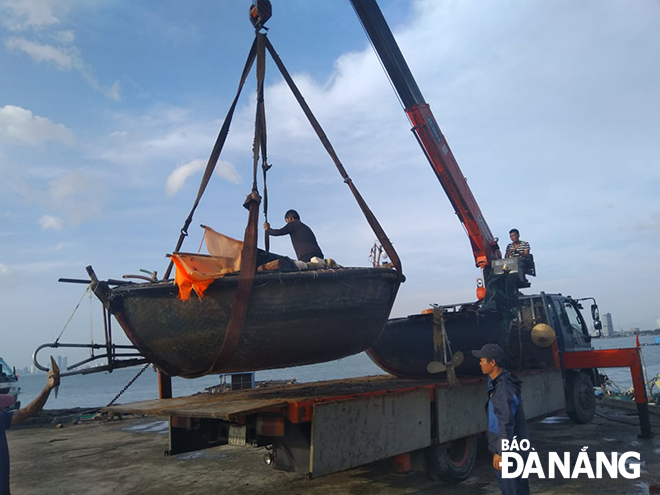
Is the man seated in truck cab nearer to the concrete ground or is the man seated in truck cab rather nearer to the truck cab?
the truck cab

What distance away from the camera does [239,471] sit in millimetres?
7086

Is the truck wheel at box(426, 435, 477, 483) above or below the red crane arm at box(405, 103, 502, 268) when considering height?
below

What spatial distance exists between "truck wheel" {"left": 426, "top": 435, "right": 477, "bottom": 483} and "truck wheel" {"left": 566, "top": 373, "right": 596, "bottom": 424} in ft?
11.9

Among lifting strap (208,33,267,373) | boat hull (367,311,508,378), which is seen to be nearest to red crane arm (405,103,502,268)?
boat hull (367,311,508,378)

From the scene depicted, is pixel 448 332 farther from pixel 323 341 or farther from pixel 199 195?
pixel 199 195

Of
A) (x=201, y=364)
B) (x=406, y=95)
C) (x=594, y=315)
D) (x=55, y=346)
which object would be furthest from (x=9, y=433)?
(x=594, y=315)

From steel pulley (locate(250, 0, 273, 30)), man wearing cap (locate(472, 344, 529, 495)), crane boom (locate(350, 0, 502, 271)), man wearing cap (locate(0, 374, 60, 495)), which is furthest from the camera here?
crane boom (locate(350, 0, 502, 271))

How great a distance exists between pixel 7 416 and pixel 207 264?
2.06 metres

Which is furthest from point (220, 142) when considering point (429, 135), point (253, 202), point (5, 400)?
point (429, 135)

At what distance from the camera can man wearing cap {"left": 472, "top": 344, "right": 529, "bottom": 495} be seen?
3.71m

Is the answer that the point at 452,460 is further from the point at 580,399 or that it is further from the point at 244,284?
the point at 580,399

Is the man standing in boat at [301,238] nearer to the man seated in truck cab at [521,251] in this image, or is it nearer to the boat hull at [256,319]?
the boat hull at [256,319]

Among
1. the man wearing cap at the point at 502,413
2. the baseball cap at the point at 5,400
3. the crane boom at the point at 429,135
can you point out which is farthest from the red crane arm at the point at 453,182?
the baseball cap at the point at 5,400

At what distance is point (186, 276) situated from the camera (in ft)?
14.1
